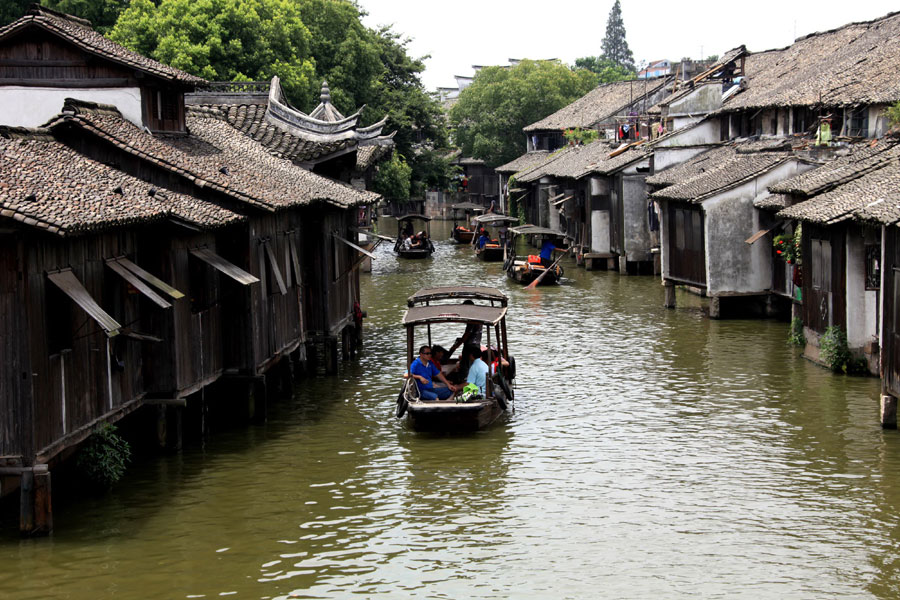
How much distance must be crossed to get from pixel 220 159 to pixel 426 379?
6041 mm

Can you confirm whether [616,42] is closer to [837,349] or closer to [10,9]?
[10,9]

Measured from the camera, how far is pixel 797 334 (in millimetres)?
26297

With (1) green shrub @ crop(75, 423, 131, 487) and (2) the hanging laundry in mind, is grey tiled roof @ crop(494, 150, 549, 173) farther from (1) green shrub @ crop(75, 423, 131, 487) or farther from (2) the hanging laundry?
(1) green shrub @ crop(75, 423, 131, 487)

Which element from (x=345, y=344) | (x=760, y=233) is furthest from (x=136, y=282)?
(x=760, y=233)

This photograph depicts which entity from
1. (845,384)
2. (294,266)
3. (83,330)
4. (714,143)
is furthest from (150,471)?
(714,143)

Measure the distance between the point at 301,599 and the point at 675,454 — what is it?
7.62 m

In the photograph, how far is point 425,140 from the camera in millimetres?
62156

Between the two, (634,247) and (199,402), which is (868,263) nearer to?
(199,402)

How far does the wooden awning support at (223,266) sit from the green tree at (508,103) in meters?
62.6

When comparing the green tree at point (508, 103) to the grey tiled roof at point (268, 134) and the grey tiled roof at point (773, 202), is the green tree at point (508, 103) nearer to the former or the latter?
the grey tiled roof at point (773, 202)

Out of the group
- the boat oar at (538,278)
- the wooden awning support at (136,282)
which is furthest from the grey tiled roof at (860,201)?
the boat oar at (538,278)

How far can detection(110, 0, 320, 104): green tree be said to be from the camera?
42.1 m

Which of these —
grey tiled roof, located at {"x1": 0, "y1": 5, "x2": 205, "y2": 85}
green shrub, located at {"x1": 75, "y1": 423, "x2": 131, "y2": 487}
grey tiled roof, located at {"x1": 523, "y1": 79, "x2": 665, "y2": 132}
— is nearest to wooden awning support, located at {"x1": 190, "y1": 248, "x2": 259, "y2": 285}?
green shrub, located at {"x1": 75, "y1": 423, "x2": 131, "y2": 487}

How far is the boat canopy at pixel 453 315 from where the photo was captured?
2008 centimetres
